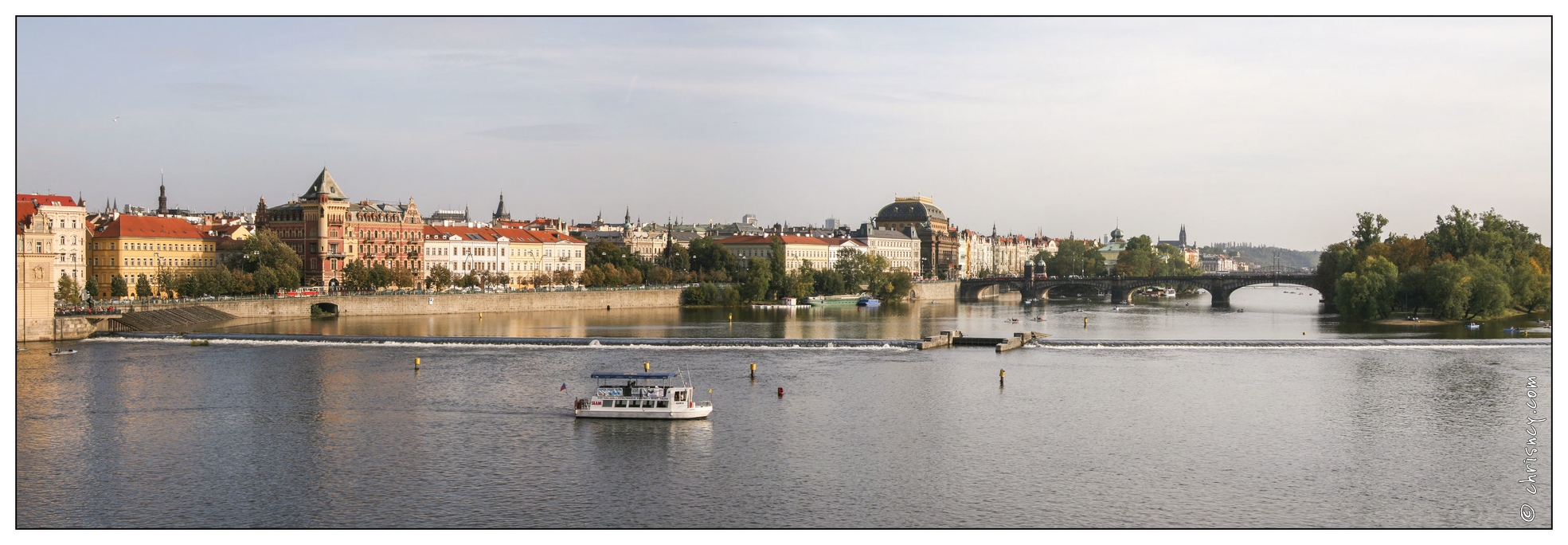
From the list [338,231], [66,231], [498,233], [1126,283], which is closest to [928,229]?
[1126,283]

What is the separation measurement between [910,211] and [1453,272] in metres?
99.0

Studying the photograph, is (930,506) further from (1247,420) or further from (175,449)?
(175,449)

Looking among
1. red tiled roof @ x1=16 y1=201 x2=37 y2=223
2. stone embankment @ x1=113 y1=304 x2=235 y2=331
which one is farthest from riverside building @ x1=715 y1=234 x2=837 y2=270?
red tiled roof @ x1=16 y1=201 x2=37 y2=223

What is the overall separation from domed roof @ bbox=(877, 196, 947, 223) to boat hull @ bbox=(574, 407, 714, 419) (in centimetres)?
12590

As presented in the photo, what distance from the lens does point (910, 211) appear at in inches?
6161

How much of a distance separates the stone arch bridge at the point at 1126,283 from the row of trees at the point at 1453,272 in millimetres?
12761

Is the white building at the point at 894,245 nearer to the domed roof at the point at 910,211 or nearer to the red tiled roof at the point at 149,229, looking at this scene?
the domed roof at the point at 910,211

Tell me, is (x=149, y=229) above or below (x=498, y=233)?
below

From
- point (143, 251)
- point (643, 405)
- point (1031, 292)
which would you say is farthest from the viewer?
point (1031, 292)

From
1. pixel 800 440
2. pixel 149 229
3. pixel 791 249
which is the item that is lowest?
pixel 800 440

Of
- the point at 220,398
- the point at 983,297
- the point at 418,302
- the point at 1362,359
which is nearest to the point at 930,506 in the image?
the point at 220,398

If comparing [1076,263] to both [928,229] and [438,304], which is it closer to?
[928,229]

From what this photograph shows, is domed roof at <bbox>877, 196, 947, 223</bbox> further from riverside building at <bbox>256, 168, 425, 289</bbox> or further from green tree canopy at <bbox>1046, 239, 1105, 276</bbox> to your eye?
riverside building at <bbox>256, 168, 425, 289</bbox>

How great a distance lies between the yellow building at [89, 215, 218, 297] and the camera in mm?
69750
